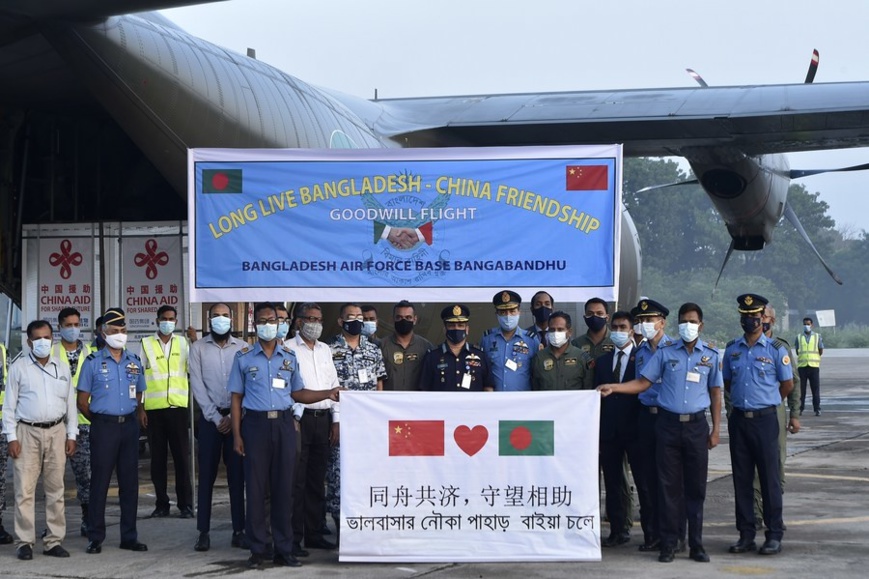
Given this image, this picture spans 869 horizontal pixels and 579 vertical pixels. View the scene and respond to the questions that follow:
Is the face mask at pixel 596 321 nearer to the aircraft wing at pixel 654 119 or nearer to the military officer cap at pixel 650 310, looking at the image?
the military officer cap at pixel 650 310

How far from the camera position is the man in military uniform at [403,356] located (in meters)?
9.80

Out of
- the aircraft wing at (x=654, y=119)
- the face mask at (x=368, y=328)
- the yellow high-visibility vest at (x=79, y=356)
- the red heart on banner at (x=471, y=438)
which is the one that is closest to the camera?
the red heart on banner at (x=471, y=438)

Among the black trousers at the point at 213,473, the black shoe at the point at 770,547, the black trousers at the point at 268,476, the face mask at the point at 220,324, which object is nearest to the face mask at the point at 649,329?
the black shoe at the point at 770,547

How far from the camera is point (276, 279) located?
32.2ft

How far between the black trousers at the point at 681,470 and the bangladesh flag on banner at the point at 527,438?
910mm

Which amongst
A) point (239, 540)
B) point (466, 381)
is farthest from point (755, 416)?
point (239, 540)

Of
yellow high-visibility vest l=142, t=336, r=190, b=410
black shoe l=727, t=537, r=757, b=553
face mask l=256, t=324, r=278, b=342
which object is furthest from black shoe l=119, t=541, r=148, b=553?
black shoe l=727, t=537, r=757, b=553

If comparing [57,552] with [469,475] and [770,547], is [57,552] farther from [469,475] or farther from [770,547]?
[770,547]

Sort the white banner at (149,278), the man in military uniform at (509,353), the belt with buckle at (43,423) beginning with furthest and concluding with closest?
1. the white banner at (149,278)
2. the man in military uniform at (509,353)
3. the belt with buckle at (43,423)

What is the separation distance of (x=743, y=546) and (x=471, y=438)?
2281 millimetres

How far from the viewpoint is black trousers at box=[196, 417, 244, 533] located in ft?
30.8

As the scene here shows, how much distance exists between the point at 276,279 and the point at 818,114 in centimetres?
1021

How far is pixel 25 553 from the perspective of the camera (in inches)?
356

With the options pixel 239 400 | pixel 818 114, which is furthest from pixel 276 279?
pixel 818 114
